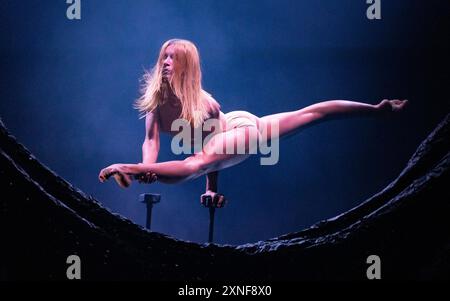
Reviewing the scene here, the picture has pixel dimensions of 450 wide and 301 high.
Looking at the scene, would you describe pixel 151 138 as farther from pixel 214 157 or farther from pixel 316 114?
pixel 316 114

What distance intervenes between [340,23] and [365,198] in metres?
0.77

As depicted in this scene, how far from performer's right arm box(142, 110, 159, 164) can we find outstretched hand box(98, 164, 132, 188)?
10 cm

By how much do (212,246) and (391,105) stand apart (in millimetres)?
979

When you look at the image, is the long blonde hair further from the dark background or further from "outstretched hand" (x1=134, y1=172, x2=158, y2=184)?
"outstretched hand" (x1=134, y1=172, x2=158, y2=184)

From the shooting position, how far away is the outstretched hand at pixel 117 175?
2035 mm

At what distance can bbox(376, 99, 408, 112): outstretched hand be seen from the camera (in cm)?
211

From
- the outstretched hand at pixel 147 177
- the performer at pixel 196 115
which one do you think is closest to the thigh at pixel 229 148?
the performer at pixel 196 115

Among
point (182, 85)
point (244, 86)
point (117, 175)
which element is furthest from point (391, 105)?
point (117, 175)

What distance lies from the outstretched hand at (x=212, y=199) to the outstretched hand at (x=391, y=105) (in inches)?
31.1

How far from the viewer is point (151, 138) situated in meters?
2.09

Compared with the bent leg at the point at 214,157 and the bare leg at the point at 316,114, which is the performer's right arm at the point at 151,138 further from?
the bare leg at the point at 316,114

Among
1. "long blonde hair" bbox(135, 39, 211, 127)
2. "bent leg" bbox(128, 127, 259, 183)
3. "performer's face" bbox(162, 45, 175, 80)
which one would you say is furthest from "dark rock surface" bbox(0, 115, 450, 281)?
"performer's face" bbox(162, 45, 175, 80)

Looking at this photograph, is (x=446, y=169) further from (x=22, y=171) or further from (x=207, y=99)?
(x=22, y=171)
